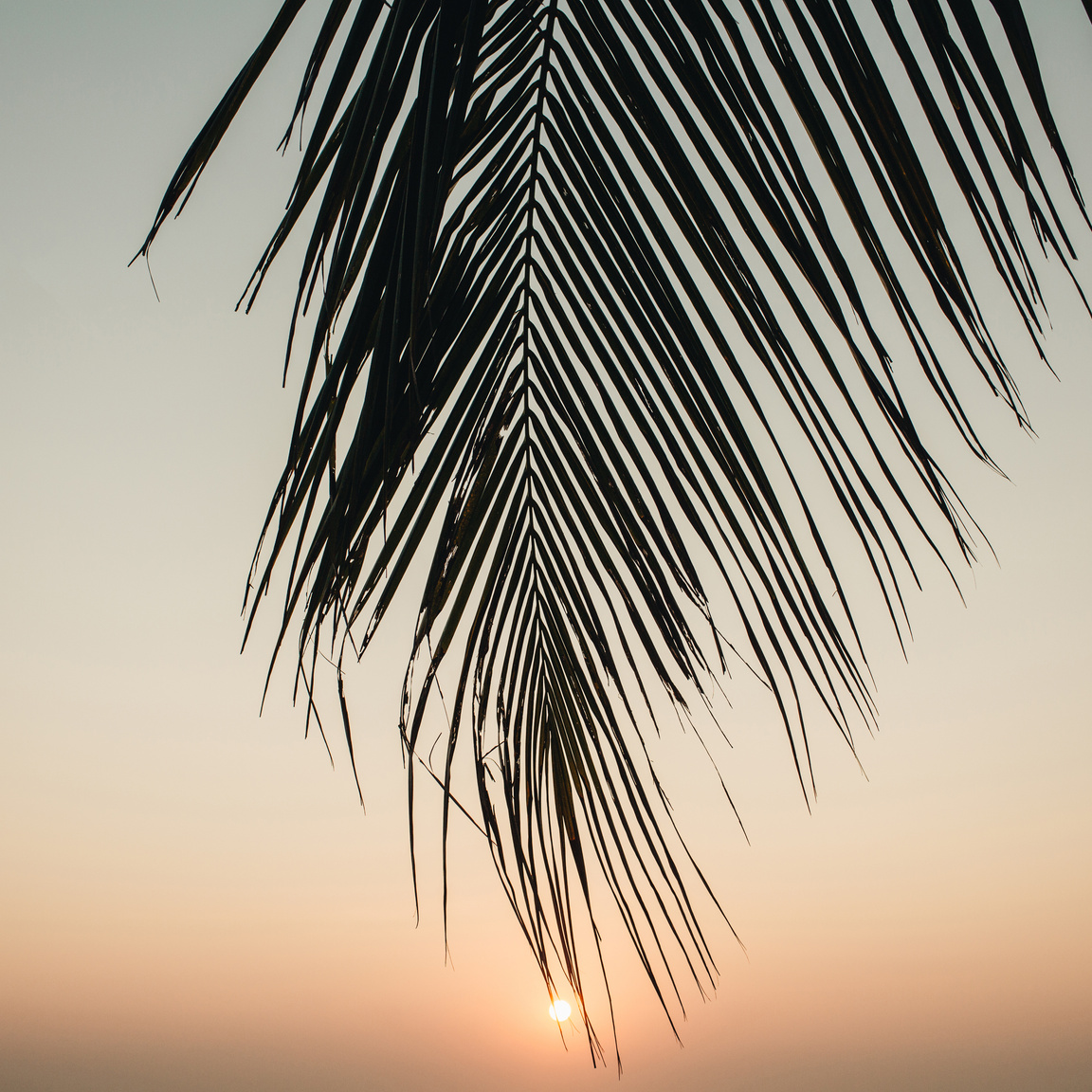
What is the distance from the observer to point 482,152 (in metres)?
0.77

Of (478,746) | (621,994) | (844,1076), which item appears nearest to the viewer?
(478,746)

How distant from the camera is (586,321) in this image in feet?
2.57

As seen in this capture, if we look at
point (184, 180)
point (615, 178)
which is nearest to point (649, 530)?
point (615, 178)

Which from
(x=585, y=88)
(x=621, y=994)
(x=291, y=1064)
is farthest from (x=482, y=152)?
(x=291, y=1064)

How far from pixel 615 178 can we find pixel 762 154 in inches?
8.1

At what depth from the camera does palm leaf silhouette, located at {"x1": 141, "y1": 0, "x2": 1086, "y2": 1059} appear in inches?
21.9

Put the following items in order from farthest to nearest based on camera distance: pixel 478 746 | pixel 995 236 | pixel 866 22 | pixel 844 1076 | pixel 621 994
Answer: pixel 844 1076 < pixel 621 994 < pixel 478 746 < pixel 866 22 < pixel 995 236

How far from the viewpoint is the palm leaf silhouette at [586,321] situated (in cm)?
56

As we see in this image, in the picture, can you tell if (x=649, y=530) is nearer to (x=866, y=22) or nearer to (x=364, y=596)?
(x=364, y=596)

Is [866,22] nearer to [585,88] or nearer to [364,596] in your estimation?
[585,88]

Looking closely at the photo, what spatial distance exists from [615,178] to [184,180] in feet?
1.32

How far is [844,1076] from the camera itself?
38906mm

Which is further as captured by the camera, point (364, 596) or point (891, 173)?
point (364, 596)

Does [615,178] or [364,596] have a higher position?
[615,178]
